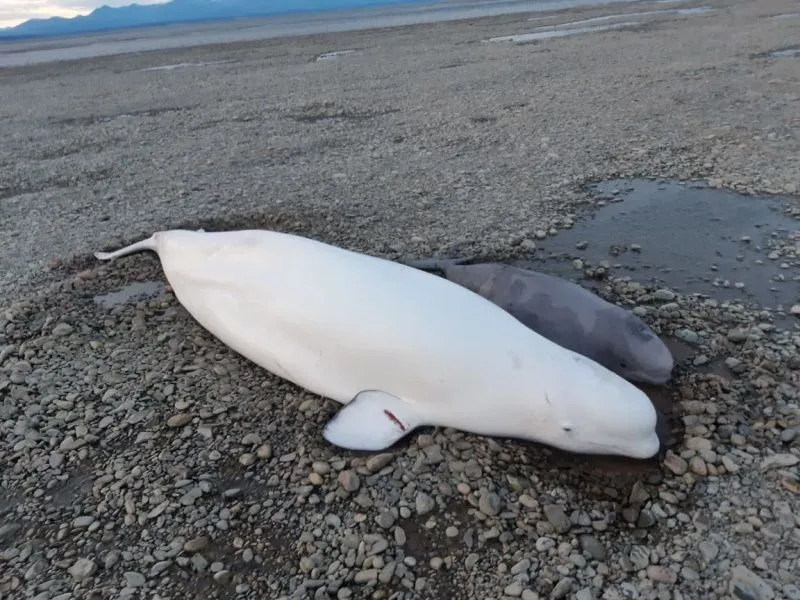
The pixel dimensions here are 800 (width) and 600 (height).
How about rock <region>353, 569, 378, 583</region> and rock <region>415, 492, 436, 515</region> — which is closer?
rock <region>353, 569, 378, 583</region>

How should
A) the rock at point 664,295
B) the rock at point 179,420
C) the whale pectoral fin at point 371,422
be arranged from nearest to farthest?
1. the whale pectoral fin at point 371,422
2. the rock at point 179,420
3. the rock at point 664,295

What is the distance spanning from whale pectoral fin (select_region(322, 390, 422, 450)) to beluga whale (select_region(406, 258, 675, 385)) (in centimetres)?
154

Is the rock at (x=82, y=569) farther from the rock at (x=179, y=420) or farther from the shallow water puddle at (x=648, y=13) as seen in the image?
the shallow water puddle at (x=648, y=13)

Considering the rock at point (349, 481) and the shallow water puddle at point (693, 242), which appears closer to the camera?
the rock at point (349, 481)

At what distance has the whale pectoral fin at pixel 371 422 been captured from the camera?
463 cm

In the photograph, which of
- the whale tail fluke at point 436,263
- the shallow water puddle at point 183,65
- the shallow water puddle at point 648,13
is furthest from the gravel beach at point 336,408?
the shallow water puddle at point 648,13

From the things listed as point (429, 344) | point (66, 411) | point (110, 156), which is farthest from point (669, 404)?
point (110, 156)

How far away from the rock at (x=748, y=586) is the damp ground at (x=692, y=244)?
2953mm

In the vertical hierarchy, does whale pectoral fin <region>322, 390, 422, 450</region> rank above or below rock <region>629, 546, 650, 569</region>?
above

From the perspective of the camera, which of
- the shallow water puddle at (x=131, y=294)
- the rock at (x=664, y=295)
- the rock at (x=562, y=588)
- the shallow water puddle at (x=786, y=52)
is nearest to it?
the rock at (x=562, y=588)

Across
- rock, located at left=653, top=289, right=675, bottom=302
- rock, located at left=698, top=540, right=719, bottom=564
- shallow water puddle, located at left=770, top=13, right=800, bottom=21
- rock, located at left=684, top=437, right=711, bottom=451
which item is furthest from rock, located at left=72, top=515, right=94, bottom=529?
shallow water puddle, located at left=770, top=13, right=800, bottom=21

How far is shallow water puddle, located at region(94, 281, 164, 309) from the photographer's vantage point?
7.03 meters

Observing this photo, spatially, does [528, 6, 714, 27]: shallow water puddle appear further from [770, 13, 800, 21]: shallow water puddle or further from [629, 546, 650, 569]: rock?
[629, 546, 650, 569]: rock

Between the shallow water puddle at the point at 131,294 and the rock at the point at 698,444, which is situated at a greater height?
the shallow water puddle at the point at 131,294
